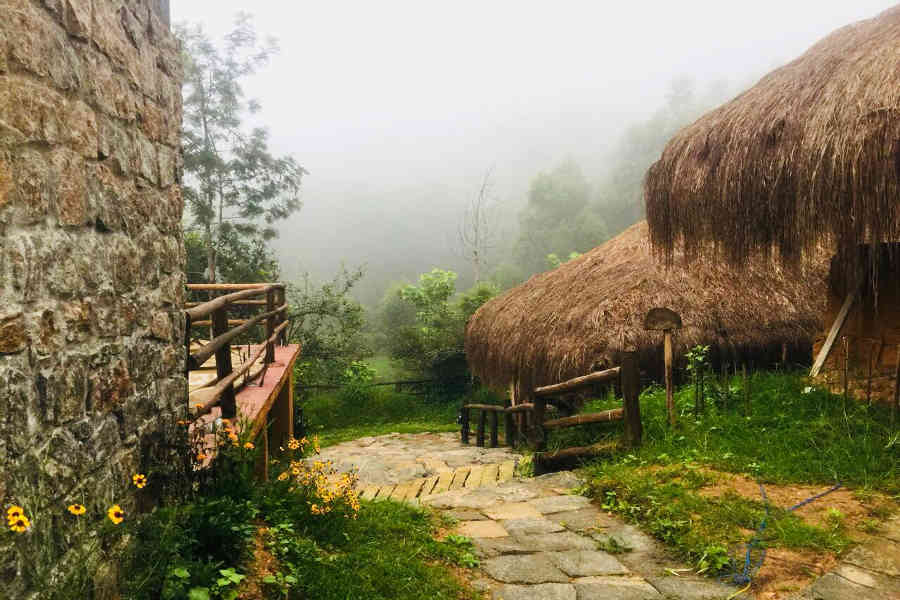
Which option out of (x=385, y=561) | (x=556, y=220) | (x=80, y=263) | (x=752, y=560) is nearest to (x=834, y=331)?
(x=752, y=560)

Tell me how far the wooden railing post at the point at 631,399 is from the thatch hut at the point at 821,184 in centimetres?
102

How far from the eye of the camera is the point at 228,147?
14266mm

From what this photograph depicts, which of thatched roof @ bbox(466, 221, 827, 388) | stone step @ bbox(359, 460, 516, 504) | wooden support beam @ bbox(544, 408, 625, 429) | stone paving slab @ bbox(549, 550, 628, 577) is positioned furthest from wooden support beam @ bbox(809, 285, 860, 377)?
stone paving slab @ bbox(549, 550, 628, 577)

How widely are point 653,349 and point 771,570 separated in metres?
4.66

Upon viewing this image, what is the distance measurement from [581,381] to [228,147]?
12377 mm

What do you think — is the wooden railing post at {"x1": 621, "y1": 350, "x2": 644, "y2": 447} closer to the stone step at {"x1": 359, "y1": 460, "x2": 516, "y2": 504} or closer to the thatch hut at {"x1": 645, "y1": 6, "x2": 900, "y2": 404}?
the thatch hut at {"x1": 645, "y1": 6, "x2": 900, "y2": 404}

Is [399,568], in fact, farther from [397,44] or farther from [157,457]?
[397,44]

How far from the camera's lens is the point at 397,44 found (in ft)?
281

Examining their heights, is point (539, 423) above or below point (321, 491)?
below

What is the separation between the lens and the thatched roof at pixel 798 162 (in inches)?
130

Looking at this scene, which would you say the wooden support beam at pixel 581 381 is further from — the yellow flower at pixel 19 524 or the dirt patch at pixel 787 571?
the yellow flower at pixel 19 524

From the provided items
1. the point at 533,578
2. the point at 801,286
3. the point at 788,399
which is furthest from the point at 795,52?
the point at 533,578

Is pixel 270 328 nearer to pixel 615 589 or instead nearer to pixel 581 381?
pixel 581 381

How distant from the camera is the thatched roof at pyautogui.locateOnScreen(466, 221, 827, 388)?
6.76m
